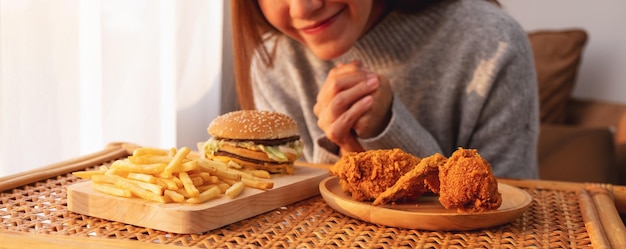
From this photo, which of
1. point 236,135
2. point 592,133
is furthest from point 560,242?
point 592,133

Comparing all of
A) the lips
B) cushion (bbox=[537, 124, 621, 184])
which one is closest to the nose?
the lips

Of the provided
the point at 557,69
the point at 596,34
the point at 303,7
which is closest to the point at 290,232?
the point at 303,7

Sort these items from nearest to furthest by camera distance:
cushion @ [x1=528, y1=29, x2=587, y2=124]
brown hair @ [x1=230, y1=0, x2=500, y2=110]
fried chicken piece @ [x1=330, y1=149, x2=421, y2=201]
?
fried chicken piece @ [x1=330, y1=149, x2=421, y2=201]
brown hair @ [x1=230, y1=0, x2=500, y2=110]
cushion @ [x1=528, y1=29, x2=587, y2=124]

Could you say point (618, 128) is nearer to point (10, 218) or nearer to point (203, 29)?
point (203, 29)

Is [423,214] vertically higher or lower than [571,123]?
higher

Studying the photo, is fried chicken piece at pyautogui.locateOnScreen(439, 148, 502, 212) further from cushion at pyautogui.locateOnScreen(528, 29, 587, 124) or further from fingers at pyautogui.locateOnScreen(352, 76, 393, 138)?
cushion at pyautogui.locateOnScreen(528, 29, 587, 124)

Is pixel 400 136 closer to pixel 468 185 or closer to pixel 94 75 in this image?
pixel 468 185
